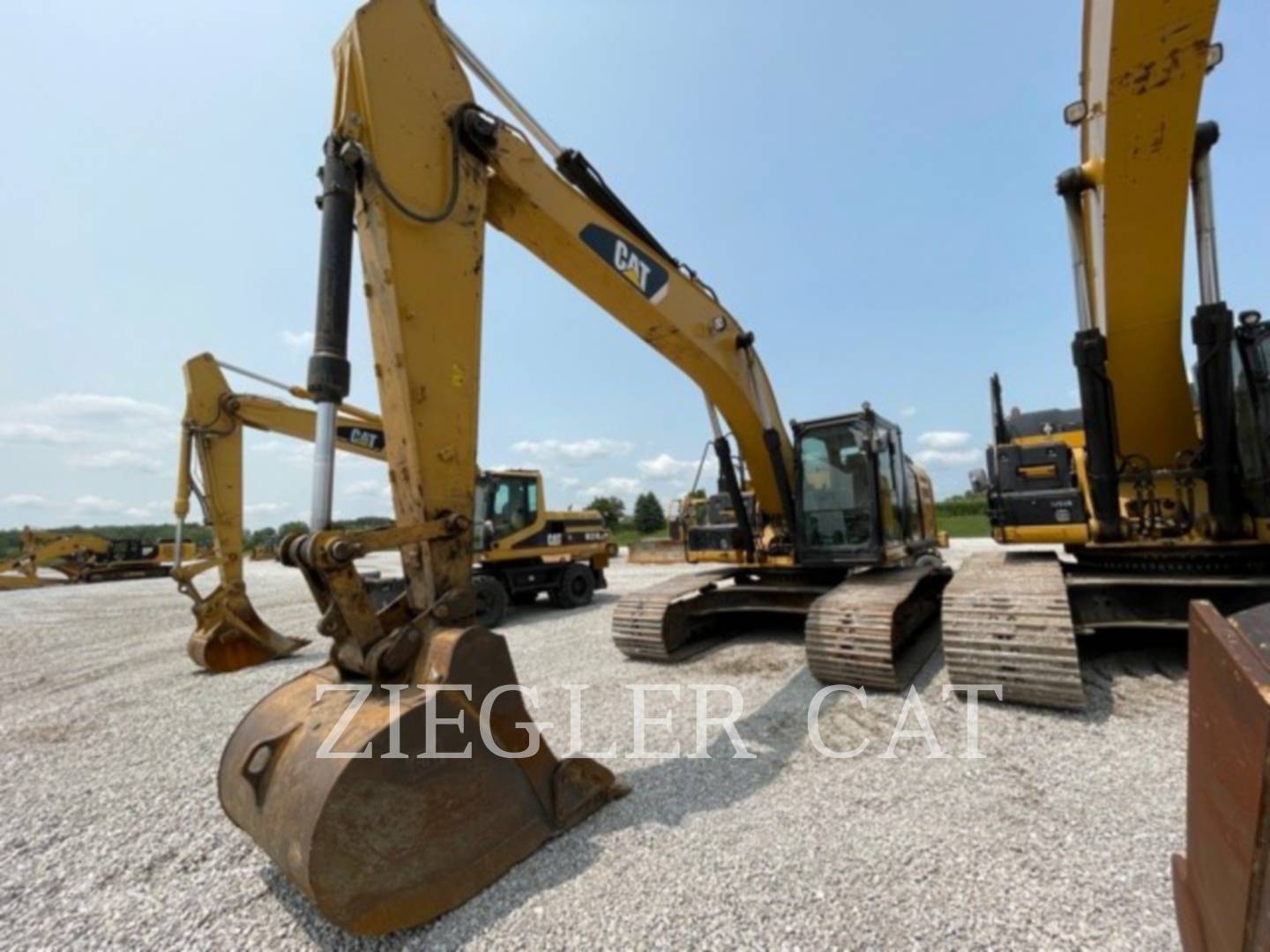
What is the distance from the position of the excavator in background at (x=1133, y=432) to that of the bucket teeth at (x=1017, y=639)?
0.01 m

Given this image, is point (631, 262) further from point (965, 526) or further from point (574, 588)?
point (965, 526)

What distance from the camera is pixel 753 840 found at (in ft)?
8.47

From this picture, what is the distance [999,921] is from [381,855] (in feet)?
7.08

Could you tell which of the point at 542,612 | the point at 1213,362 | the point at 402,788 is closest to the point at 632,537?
the point at 542,612

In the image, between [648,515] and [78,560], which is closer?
[78,560]

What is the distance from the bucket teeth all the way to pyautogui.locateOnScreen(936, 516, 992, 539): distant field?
25593 mm

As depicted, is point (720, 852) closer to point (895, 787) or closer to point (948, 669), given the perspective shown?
point (895, 787)

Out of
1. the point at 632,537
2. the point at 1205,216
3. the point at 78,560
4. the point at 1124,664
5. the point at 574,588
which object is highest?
the point at 1205,216

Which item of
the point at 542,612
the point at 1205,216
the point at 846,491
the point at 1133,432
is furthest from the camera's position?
the point at 542,612

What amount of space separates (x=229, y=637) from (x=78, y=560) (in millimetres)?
24693

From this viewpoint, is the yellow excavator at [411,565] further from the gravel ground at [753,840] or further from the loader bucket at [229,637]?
the loader bucket at [229,637]

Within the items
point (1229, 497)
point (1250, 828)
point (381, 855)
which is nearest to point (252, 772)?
point (381, 855)

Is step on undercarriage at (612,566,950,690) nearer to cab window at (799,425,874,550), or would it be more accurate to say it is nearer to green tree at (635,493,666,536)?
cab window at (799,425,874,550)

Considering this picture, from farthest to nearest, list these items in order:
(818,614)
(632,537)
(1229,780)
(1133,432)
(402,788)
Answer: (632,537), (818,614), (1133,432), (402,788), (1229,780)
